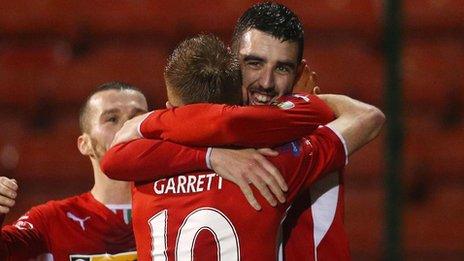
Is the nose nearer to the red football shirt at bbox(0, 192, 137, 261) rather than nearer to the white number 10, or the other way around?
the white number 10

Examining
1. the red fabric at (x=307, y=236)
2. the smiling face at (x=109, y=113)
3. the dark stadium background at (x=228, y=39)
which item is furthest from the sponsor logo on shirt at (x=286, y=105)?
the dark stadium background at (x=228, y=39)

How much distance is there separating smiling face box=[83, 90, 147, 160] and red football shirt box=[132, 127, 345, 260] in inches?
40.5

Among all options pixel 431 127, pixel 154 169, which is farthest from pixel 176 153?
pixel 431 127

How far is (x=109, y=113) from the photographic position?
3.05 meters

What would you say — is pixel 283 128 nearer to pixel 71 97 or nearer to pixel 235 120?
pixel 235 120

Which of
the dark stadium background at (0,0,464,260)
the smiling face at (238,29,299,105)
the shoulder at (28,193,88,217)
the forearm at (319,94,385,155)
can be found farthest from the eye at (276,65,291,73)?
the dark stadium background at (0,0,464,260)

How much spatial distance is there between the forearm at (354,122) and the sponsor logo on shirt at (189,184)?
0.29 meters

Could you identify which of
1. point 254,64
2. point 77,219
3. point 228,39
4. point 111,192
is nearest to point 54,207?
point 77,219

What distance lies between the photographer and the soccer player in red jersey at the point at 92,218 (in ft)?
8.94

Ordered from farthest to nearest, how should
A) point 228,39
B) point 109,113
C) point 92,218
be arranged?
point 228,39 < point 109,113 < point 92,218

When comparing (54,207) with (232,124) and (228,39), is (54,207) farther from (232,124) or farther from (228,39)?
(228,39)

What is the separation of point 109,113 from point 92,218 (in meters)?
0.35

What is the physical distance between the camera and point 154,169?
6.46ft

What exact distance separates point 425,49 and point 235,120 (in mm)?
2562
